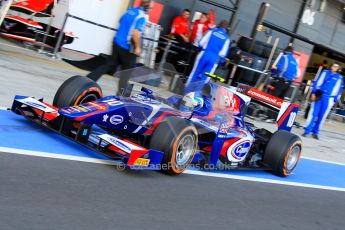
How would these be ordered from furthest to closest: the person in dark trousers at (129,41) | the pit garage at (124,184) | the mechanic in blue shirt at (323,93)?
the mechanic in blue shirt at (323,93) → the person in dark trousers at (129,41) → the pit garage at (124,184)

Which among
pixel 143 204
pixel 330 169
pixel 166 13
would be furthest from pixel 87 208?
pixel 166 13

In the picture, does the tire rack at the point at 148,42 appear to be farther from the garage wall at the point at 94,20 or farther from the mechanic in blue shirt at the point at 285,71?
the mechanic in blue shirt at the point at 285,71

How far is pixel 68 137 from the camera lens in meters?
5.94

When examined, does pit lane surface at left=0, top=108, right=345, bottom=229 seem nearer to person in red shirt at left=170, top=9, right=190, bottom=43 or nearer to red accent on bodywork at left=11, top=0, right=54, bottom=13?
red accent on bodywork at left=11, top=0, right=54, bottom=13

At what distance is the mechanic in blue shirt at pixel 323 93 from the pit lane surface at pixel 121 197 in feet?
18.2

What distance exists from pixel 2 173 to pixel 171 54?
11102 millimetres

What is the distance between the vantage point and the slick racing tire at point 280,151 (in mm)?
A: 7648

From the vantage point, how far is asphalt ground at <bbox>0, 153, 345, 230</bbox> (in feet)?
13.8

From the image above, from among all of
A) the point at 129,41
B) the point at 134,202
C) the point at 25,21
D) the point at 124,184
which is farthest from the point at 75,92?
the point at 25,21

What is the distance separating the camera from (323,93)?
12.9m

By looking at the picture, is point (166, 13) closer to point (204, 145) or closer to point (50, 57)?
point (50, 57)

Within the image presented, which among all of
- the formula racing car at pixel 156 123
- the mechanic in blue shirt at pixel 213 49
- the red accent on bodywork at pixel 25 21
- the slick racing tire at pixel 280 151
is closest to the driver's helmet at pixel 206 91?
the formula racing car at pixel 156 123

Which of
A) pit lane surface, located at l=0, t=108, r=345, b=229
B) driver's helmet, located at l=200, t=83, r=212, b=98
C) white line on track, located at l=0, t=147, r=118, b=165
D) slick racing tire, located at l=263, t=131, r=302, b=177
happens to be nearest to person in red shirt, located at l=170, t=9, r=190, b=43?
slick racing tire, located at l=263, t=131, r=302, b=177

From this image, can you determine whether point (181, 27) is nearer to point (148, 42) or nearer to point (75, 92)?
point (148, 42)
